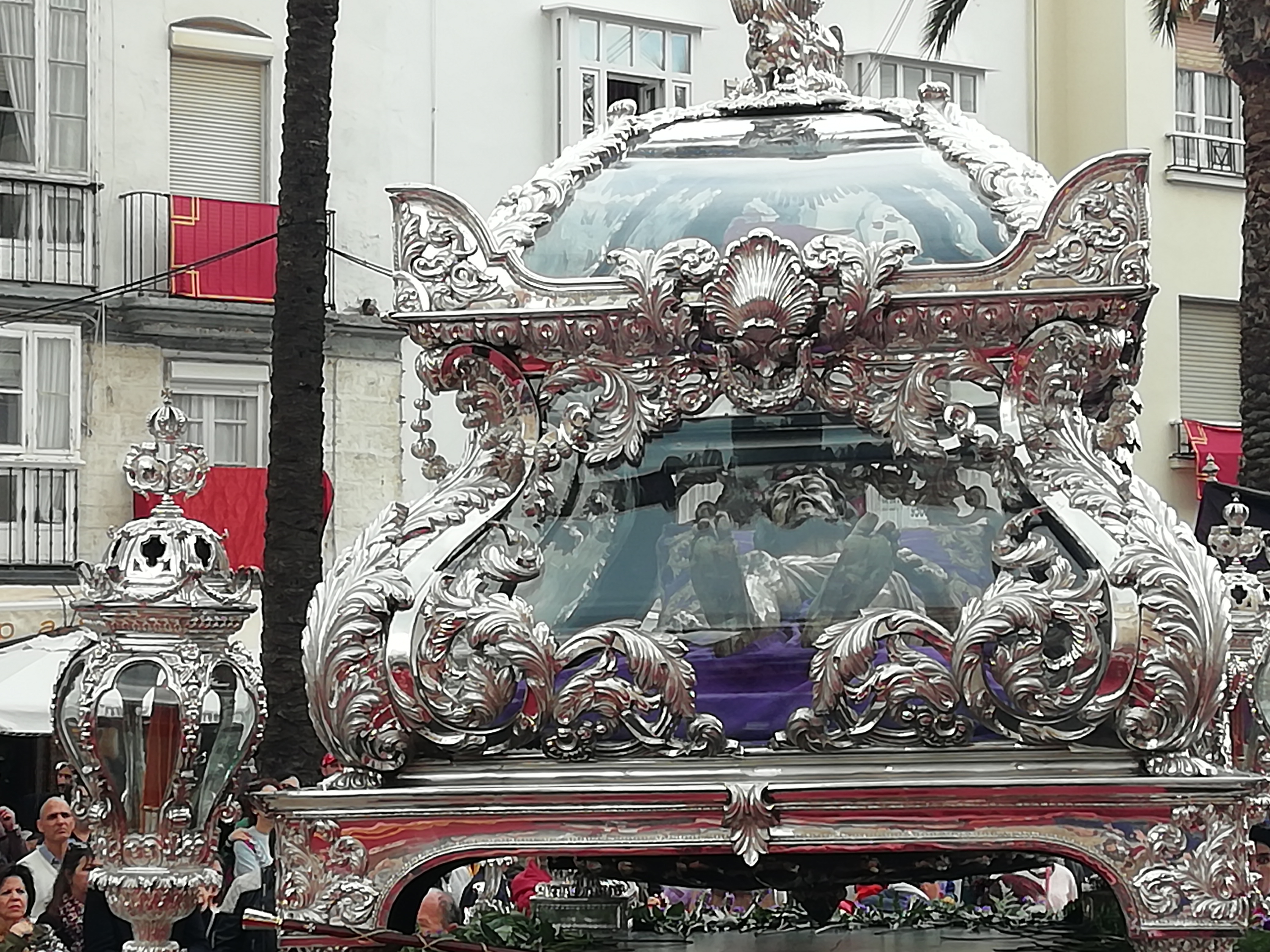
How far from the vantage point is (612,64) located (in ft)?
81.8

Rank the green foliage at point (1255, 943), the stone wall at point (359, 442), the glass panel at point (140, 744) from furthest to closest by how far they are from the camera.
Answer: the stone wall at point (359, 442), the green foliage at point (1255, 943), the glass panel at point (140, 744)

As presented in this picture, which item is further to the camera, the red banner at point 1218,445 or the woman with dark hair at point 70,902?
the red banner at point 1218,445

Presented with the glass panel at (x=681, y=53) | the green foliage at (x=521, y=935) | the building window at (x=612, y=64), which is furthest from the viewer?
the glass panel at (x=681, y=53)

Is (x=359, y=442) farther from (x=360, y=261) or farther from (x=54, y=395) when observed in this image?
(x=54, y=395)

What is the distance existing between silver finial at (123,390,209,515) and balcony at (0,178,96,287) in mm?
18755

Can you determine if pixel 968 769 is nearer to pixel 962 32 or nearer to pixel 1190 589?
pixel 1190 589

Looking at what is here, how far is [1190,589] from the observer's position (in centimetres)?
333

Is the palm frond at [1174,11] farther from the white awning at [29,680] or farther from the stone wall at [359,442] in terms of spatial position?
the white awning at [29,680]

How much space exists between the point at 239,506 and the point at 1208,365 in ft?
36.1

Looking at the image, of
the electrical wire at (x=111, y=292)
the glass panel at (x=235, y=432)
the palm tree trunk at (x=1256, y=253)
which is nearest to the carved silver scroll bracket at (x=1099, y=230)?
the palm tree trunk at (x=1256, y=253)

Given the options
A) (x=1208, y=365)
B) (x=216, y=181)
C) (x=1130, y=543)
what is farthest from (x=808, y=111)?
(x=1208, y=365)

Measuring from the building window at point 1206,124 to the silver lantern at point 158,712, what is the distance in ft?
81.7

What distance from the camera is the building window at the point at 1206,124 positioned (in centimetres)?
2759

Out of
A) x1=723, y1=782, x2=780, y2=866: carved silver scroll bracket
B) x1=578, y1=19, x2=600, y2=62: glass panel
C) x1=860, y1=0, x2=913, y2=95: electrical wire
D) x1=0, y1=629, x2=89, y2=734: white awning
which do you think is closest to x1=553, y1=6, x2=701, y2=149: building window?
x1=578, y1=19, x2=600, y2=62: glass panel
